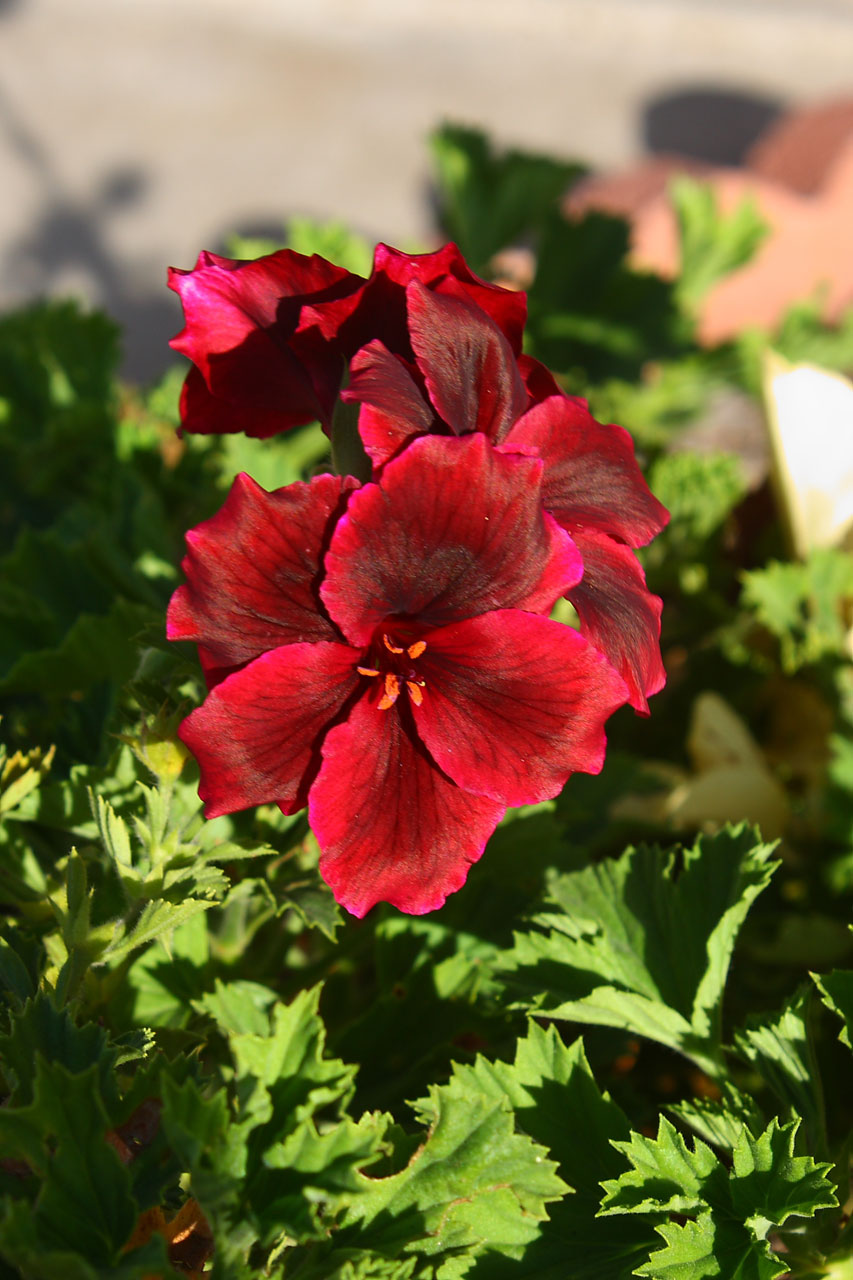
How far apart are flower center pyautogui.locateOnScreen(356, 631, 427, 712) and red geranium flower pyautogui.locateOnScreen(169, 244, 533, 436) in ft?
0.50

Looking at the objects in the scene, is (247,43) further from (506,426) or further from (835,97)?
(506,426)

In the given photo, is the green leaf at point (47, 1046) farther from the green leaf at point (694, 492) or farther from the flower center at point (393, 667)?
the green leaf at point (694, 492)

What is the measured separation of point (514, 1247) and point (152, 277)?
12.0 ft

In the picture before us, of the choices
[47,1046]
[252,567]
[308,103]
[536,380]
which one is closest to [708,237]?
[536,380]

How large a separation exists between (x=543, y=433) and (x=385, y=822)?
0.79ft

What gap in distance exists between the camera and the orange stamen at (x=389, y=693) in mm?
684

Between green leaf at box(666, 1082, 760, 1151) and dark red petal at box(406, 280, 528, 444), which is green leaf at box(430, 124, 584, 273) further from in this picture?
green leaf at box(666, 1082, 760, 1151)

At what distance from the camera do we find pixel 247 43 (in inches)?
189

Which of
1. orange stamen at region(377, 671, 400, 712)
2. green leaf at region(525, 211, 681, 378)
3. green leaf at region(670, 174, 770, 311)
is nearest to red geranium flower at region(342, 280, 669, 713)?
orange stamen at region(377, 671, 400, 712)

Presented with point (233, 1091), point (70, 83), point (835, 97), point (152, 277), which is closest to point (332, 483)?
point (233, 1091)

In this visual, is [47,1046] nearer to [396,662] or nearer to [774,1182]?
[396,662]

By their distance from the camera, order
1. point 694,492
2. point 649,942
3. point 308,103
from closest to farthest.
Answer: point 649,942 < point 694,492 < point 308,103

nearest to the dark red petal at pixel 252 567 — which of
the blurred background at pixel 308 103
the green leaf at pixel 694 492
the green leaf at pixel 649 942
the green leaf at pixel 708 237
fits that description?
the green leaf at pixel 649 942

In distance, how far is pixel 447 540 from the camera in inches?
25.6
